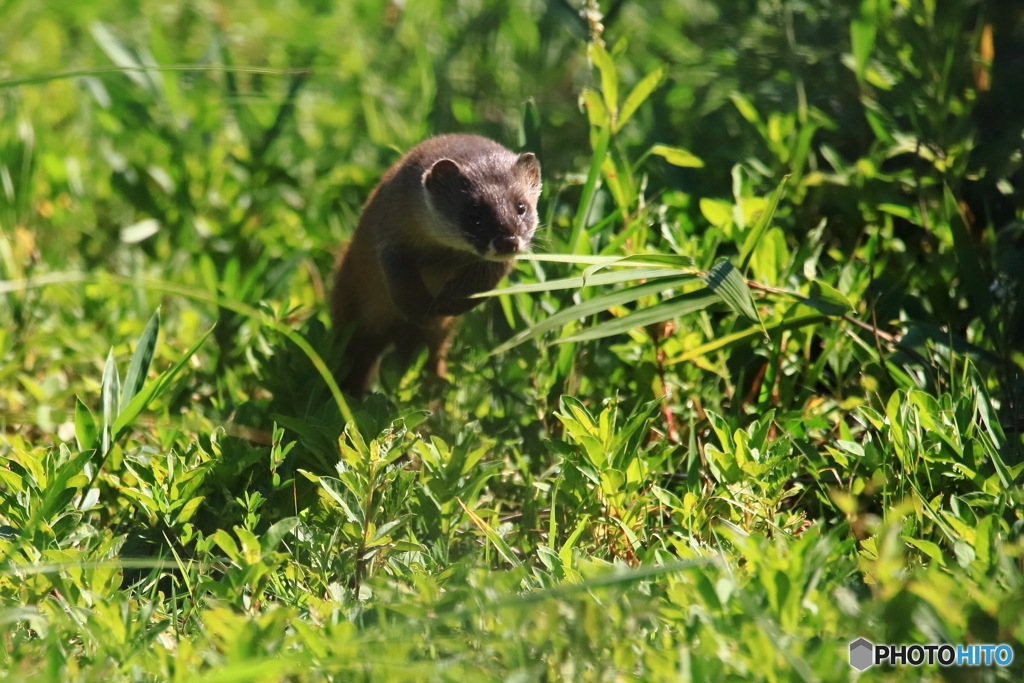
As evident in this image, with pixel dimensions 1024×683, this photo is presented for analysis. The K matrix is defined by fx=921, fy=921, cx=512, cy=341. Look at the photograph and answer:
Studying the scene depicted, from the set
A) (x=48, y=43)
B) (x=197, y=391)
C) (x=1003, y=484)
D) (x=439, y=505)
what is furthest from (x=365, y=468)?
(x=48, y=43)

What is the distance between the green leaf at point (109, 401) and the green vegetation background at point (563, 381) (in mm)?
11

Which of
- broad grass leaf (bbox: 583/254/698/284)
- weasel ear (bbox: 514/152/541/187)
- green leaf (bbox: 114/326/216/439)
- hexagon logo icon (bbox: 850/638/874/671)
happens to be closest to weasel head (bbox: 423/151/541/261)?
weasel ear (bbox: 514/152/541/187)

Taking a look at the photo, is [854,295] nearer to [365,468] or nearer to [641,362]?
[641,362]

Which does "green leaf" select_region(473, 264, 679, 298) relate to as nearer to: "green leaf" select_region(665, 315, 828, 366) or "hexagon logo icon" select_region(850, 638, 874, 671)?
"green leaf" select_region(665, 315, 828, 366)

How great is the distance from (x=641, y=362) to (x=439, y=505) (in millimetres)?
1055

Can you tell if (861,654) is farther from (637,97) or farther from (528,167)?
(637,97)

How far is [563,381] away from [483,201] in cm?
73

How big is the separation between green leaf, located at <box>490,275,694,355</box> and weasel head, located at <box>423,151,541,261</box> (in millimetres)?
448

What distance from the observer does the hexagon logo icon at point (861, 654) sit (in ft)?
6.66

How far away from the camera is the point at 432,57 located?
19.2 ft

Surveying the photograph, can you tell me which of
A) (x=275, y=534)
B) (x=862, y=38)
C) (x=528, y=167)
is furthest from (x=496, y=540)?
(x=862, y=38)

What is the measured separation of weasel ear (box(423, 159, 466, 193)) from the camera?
3.47 m

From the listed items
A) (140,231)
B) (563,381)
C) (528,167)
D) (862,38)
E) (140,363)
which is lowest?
(563,381)

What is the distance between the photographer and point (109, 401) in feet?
10.1
